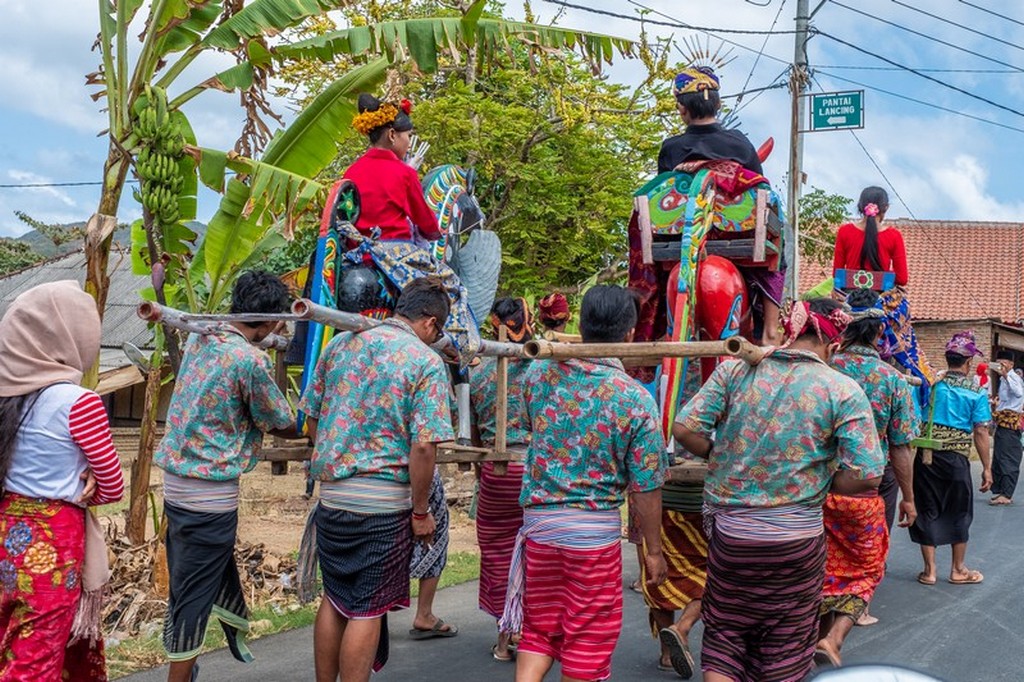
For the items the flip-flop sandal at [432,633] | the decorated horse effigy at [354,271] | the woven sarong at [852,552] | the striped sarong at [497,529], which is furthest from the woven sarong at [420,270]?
the woven sarong at [852,552]

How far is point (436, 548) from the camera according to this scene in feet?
20.9

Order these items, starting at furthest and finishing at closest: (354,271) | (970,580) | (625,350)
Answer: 1. (970,580)
2. (354,271)
3. (625,350)

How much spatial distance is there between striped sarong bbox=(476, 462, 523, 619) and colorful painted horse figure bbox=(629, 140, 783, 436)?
1116mm

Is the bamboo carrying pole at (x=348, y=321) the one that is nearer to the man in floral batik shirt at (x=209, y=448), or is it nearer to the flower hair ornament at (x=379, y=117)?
the man in floral batik shirt at (x=209, y=448)

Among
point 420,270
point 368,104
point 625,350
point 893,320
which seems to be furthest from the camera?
point 893,320

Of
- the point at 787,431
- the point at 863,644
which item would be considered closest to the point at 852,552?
the point at 863,644

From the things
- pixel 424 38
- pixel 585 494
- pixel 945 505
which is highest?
pixel 424 38

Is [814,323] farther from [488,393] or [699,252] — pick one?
[488,393]

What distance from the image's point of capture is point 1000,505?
45.1ft

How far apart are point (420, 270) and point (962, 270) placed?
1046 inches

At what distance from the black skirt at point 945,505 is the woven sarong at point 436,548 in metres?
4.11

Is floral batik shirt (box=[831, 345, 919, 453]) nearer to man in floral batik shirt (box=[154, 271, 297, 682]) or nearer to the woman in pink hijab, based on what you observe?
man in floral batik shirt (box=[154, 271, 297, 682])

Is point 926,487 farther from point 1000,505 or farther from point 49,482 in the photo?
point 49,482

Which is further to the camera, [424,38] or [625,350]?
[424,38]
